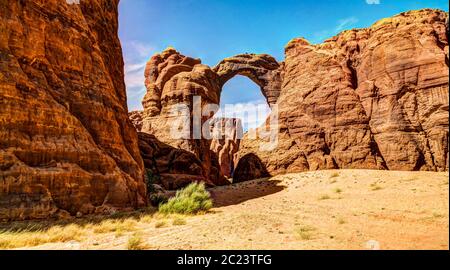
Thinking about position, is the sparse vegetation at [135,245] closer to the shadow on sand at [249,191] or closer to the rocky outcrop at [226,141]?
the shadow on sand at [249,191]

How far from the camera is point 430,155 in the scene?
21.1m

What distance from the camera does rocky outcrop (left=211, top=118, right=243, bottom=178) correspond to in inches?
2677

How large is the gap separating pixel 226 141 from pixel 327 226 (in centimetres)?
6450

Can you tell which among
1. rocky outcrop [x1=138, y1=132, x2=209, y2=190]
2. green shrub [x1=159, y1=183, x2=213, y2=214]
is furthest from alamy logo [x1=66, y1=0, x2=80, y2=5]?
rocky outcrop [x1=138, y1=132, x2=209, y2=190]

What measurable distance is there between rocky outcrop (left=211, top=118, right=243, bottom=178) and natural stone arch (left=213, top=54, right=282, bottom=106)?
73.9 feet

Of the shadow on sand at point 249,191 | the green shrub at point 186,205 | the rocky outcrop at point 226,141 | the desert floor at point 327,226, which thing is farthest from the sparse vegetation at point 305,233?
the rocky outcrop at point 226,141

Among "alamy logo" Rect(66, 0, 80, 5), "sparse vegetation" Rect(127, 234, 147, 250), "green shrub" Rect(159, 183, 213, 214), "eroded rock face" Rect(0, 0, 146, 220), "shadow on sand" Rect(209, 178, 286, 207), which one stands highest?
"alamy logo" Rect(66, 0, 80, 5)

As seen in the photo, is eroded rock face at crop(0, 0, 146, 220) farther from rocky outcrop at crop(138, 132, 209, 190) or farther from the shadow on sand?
rocky outcrop at crop(138, 132, 209, 190)

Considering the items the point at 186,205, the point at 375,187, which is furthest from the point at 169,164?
the point at 375,187

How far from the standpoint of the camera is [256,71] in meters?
46.2

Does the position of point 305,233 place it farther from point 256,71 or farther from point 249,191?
point 256,71

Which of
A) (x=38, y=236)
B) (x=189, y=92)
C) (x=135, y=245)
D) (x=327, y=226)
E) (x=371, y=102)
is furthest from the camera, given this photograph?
(x=189, y=92)

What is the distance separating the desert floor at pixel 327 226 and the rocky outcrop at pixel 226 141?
4966 centimetres

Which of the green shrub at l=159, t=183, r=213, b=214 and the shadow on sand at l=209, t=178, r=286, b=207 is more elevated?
the green shrub at l=159, t=183, r=213, b=214
